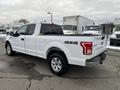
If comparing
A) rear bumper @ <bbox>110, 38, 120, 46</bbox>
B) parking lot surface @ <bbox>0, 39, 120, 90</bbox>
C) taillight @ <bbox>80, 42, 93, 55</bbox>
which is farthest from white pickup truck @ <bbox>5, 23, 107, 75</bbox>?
rear bumper @ <bbox>110, 38, 120, 46</bbox>

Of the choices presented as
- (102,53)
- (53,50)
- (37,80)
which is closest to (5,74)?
(37,80)

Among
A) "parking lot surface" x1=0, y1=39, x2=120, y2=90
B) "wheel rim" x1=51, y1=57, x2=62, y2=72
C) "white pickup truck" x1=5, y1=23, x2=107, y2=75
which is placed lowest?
"parking lot surface" x1=0, y1=39, x2=120, y2=90

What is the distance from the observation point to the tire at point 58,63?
183 inches

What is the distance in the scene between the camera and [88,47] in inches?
A: 159

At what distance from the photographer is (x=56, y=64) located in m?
4.92

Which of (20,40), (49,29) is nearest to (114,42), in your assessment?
(49,29)

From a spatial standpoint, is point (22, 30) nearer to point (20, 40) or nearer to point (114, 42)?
point (20, 40)

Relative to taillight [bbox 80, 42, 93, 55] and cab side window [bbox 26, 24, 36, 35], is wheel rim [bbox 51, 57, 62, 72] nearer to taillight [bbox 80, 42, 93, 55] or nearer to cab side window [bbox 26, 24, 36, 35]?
taillight [bbox 80, 42, 93, 55]

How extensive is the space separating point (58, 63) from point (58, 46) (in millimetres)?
623

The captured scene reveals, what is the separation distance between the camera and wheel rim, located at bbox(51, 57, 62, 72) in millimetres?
4814

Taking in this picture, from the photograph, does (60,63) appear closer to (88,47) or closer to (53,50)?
(53,50)

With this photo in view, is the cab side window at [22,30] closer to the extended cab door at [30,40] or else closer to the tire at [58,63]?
the extended cab door at [30,40]

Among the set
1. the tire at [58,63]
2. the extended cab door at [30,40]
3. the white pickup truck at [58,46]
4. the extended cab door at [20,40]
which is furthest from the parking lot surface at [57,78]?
the extended cab door at [20,40]

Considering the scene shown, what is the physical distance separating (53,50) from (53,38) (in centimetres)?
43
